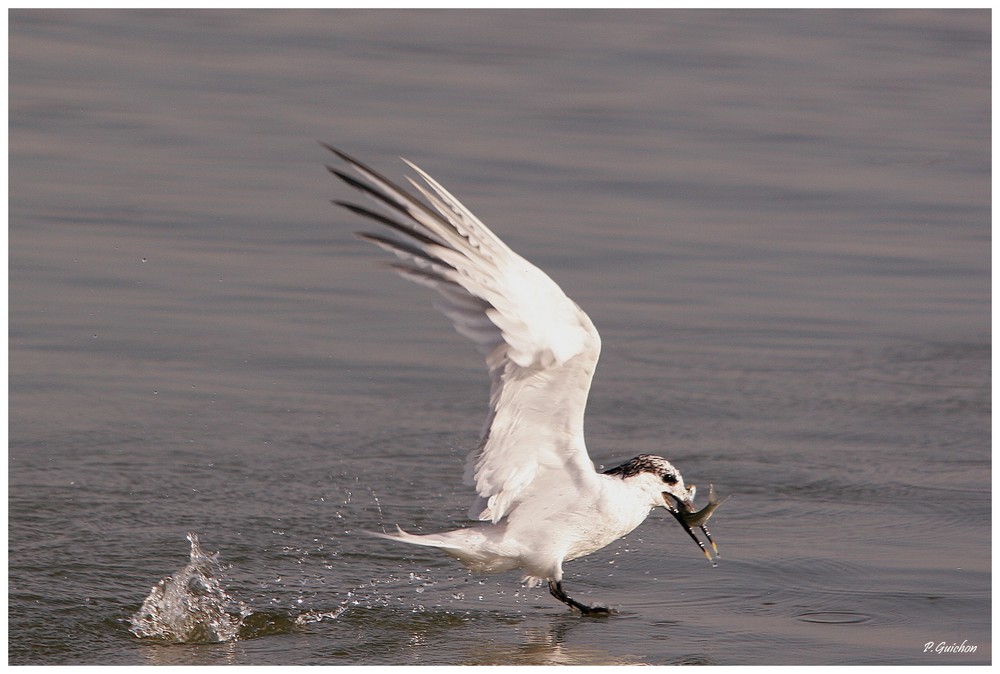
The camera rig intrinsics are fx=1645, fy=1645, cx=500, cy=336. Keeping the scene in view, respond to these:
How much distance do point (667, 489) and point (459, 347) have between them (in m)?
2.73

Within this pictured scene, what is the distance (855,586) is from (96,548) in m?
3.27

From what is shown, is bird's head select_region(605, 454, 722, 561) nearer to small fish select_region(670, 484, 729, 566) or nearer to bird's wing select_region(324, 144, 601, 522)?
small fish select_region(670, 484, 729, 566)

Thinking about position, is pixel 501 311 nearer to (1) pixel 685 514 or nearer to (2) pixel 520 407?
(2) pixel 520 407

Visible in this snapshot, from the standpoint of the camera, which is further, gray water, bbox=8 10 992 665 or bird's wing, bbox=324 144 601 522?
gray water, bbox=8 10 992 665

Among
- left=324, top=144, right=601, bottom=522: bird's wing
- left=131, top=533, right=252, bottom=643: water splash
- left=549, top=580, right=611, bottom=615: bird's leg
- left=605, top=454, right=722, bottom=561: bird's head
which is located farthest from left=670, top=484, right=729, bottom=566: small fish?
left=131, top=533, right=252, bottom=643: water splash

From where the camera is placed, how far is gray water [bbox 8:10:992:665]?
6809 millimetres

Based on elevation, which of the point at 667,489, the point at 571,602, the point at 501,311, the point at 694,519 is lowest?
the point at 571,602

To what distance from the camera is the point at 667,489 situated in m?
7.07

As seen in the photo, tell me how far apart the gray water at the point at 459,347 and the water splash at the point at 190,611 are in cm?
11

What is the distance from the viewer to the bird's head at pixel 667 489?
7.01m

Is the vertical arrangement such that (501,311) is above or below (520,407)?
above

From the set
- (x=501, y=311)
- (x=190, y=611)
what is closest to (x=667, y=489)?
(x=501, y=311)

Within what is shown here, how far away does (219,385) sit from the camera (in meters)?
8.84

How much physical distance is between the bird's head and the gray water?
0.27 m
